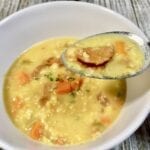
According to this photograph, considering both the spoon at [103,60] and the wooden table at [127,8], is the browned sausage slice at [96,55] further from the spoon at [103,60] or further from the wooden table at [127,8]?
the wooden table at [127,8]

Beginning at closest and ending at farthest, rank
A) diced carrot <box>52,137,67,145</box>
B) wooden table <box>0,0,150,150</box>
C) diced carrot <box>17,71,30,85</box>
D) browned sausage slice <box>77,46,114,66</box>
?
diced carrot <box>52,137,67,145</box>, browned sausage slice <box>77,46,114,66</box>, diced carrot <box>17,71,30,85</box>, wooden table <box>0,0,150,150</box>

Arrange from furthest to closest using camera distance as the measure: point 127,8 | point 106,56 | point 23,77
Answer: point 127,8 < point 23,77 < point 106,56

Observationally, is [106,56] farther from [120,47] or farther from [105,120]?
[105,120]

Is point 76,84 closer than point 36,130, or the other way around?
point 36,130

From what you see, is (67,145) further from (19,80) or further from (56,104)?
(19,80)

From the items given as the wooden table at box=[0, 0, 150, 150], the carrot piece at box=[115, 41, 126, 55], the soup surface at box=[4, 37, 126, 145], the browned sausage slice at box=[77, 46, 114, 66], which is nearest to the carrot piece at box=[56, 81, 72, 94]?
the soup surface at box=[4, 37, 126, 145]

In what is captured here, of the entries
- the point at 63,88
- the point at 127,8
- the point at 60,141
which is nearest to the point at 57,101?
the point at 63,88

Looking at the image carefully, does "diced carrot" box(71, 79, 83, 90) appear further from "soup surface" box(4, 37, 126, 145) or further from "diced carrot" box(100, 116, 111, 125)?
"diced carrot" box(100, 116, 111, 125)
